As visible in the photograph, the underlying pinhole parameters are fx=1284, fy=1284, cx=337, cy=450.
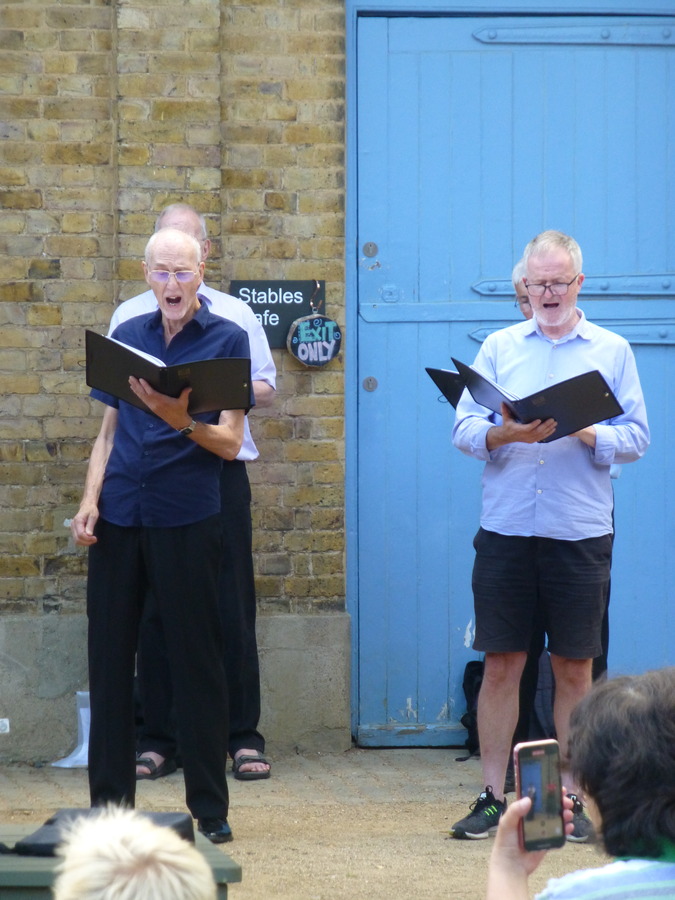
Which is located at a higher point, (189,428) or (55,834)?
(189,428)

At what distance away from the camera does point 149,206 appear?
549cm

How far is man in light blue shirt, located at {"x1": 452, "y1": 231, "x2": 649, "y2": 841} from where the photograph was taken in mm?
4332

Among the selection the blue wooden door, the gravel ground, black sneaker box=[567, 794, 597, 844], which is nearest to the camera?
the gravel ground

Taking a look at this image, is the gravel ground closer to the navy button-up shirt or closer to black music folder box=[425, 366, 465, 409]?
the navy button-up shirt

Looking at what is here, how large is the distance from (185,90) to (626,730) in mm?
4308

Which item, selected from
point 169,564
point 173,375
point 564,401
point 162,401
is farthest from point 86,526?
point 564,401

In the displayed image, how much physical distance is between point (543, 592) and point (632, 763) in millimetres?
2641

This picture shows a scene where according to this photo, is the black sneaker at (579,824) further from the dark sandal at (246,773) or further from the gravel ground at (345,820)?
the dark sandal at (246,773)

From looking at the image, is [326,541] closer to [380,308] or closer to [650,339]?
[380,308]

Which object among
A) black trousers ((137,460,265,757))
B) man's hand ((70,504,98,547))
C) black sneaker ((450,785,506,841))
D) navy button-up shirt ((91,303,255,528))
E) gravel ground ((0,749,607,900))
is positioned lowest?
gravel ground ((0,749,607,900))

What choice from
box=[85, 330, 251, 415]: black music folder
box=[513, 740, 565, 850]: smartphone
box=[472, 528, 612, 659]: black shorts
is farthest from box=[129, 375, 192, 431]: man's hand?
box=[513, 740, 565, 850]: smartphone

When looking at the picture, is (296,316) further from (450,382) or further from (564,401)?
(564,401)

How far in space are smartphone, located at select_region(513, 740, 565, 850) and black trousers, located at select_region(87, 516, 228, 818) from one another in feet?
7.36

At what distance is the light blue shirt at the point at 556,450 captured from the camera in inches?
171
